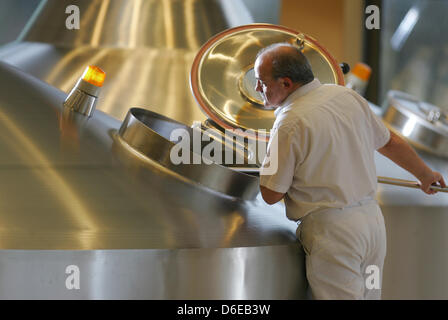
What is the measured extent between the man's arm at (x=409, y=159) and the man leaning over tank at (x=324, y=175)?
17cm

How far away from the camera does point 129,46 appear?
260 cm

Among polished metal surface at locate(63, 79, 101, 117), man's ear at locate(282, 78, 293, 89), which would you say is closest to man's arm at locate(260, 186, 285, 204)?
man's ear at locate(282, 78, 293, 89)

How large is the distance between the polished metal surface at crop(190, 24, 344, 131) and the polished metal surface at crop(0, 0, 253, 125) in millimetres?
144

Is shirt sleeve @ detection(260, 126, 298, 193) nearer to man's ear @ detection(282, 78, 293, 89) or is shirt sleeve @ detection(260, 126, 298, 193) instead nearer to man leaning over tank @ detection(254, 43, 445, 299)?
man leaning over tank @ detection(254, 43, 445, 299)

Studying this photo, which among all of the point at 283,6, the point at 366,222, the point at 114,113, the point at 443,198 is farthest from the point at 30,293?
the point at 283,6

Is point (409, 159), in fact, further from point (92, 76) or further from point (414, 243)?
point (92, 76)

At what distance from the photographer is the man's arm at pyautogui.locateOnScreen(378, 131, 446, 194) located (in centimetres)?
178

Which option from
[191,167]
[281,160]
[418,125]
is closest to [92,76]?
[191,167]

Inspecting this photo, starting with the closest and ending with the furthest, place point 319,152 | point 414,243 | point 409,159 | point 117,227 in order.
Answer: point 117,227
point 319,152
point 409,159
point 414,243

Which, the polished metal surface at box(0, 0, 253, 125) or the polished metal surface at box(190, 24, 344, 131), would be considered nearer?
the polished metal surface at box(190, 24, 344, 131)

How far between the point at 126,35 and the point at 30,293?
153 cm

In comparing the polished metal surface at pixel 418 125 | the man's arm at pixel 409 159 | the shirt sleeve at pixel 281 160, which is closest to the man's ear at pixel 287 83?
the shirt sleeve at pixel 281 160

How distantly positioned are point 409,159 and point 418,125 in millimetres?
772
